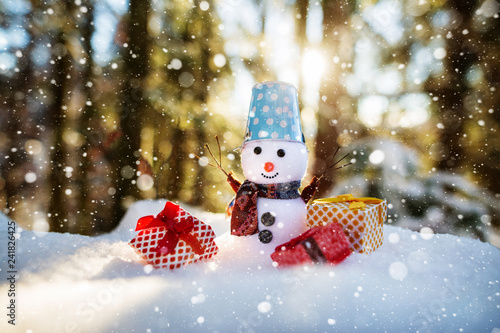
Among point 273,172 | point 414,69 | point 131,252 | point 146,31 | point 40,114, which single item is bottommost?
point 131,252

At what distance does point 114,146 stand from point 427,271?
9.59ft

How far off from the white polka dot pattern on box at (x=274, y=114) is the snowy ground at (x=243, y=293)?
2.18 ft

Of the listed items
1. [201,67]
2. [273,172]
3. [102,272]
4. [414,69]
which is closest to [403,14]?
[414,69]

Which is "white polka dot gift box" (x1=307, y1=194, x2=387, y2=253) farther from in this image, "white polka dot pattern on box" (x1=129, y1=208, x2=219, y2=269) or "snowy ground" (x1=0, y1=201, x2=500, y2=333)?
"white polka dot pattern on box" (x1=129, y1=208, x2=219, y2=269)

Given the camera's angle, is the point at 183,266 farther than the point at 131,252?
No

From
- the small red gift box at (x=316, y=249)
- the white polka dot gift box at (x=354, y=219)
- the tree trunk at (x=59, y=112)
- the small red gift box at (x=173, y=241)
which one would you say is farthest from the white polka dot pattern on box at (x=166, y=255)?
the tree trunk at (x=59, y=112)

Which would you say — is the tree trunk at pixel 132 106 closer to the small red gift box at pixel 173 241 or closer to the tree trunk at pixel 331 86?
the small red gift box at pixel 173 241

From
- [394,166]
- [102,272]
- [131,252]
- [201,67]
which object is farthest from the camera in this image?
[201,67]

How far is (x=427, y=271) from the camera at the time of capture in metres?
1.30

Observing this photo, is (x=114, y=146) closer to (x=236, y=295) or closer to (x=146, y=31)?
(x=146, y=31)

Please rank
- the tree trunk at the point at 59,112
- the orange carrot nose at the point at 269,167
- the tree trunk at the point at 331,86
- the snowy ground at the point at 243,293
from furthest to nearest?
the tree trunk at the point at 331,86, the tree trunk at the point at 59,112, the orange carrot nose at the point at 269,167, the snowy ground at the point at 243,293

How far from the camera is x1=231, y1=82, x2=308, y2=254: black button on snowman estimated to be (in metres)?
1.53

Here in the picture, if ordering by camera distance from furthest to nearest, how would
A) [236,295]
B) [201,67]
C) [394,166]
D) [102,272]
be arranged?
1. [201,67]
2. [394,166]
3. [102,272]
4. [236,295]

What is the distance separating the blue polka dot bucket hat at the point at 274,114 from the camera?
1584 mm
